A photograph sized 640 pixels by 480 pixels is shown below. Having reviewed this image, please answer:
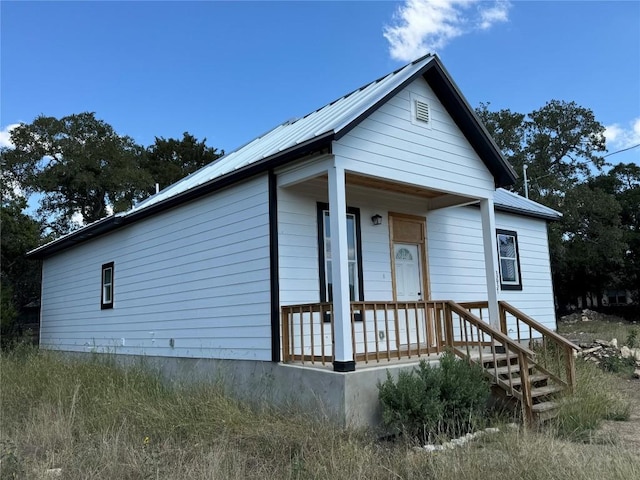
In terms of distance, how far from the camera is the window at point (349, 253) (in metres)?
7.98

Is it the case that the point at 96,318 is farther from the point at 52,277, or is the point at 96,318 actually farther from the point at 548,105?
the point at 548,105

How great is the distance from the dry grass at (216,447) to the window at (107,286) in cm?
439

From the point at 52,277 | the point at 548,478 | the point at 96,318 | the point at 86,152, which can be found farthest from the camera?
the point at 86,152

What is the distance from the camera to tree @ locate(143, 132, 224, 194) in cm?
3150

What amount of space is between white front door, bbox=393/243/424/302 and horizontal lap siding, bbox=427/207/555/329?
1.20 feet

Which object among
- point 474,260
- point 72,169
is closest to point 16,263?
point 72,169

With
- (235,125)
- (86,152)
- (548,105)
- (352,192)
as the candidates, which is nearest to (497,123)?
(548,105)

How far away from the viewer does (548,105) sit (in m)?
32.5

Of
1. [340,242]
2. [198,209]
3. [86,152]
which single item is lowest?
[340,242]

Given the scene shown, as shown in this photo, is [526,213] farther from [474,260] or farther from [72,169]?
[72,169]

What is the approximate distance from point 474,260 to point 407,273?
2234 millimetres

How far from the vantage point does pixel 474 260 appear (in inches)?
432

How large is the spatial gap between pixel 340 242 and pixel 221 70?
1114 cm

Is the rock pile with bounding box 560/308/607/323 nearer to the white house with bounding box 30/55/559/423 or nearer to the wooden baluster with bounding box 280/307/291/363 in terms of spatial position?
the white house with bounding box 30/55/559/423
